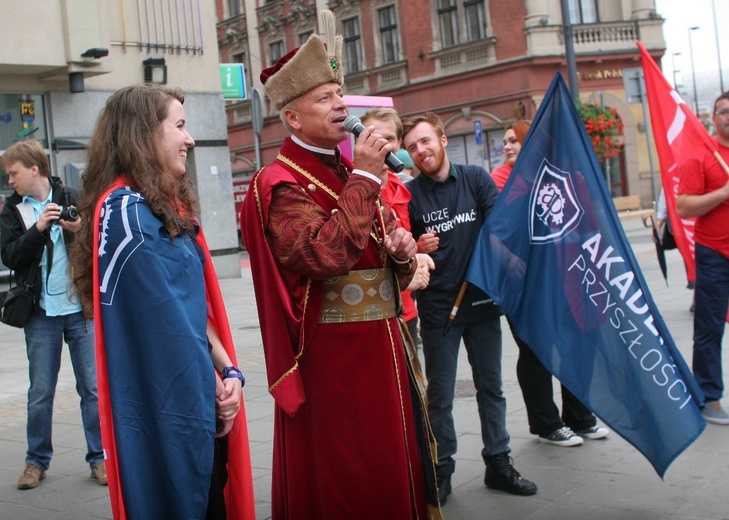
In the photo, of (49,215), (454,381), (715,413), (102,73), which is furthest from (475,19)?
(454,381)

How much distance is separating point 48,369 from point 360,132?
302 centimetres

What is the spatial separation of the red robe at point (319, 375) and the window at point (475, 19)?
2972 cm

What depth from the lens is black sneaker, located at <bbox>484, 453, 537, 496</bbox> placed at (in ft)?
15.5

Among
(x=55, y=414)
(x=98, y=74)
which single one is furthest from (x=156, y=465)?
(x=98, y=74)

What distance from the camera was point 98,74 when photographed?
14.2 metres

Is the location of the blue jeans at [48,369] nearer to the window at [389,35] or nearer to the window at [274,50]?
the window at [389,35]

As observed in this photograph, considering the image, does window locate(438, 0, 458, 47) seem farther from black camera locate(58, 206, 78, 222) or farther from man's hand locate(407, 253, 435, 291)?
man's hand locate(407, 253, 435, 291)

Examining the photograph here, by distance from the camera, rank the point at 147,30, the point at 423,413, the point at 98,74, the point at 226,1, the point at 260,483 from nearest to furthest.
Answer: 1. the point at 423,413
2. the point at 260,483
3. the point at 98,74
4. the point at 147,30
5. the point at 226,1

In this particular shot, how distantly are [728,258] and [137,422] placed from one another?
4244 millimetres

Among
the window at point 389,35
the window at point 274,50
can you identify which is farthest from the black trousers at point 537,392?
the window at point 274,50

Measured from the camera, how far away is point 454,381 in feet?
15.6

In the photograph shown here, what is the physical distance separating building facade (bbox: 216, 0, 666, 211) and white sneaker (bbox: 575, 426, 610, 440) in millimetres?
24836

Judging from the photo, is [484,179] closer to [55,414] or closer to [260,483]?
[260,483]

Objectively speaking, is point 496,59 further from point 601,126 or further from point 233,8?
point 233,8
